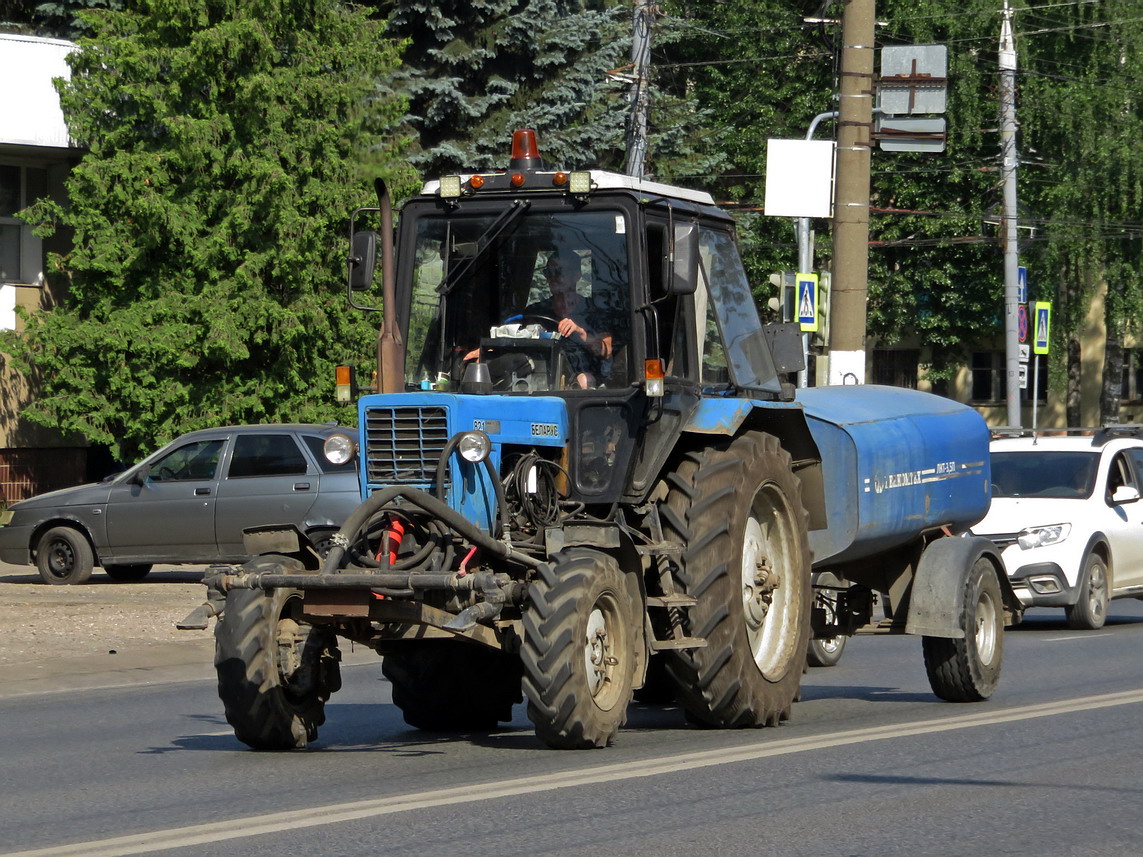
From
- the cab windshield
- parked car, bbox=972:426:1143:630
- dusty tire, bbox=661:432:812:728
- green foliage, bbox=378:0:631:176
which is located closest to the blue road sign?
green foliage, bbox=378:0:631:176

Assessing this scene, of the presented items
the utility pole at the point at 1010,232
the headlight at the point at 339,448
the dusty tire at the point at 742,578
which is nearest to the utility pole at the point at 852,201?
the dusty tire at the point at 742,578

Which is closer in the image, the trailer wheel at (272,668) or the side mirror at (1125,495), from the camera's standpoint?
the trailer wheel at (272,668)

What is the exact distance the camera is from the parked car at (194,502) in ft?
64.9

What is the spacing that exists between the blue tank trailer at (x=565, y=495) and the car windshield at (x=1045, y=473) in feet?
25.7

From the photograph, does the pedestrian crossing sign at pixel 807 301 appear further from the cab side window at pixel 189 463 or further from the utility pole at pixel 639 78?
the cab side window at pixel 189 463

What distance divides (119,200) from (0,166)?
184 inches

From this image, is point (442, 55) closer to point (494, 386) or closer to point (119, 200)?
point (119, 200)

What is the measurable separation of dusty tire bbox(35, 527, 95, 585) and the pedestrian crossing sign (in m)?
8.80

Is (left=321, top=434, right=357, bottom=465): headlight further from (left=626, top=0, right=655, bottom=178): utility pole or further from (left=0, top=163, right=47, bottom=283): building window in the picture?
(left=0, top=163, right=47, bottom=283): building window

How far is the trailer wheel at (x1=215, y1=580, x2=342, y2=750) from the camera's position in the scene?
29.5ft

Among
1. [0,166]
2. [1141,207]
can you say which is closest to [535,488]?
[0,166]

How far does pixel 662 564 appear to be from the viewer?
9531 mm

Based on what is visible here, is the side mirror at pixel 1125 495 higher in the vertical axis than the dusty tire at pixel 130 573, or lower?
higher

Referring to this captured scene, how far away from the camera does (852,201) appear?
17.8m
